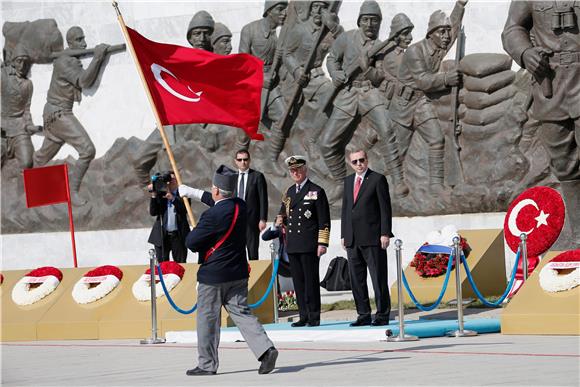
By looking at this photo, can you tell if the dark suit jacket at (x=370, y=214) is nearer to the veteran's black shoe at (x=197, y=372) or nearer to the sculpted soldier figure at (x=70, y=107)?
the veteran's black shoe at (x=197, y=372)

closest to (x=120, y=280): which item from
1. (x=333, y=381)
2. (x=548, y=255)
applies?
(x=548, y=255)

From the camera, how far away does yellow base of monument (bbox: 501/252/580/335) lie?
33.2 ft

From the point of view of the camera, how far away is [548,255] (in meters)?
10.8

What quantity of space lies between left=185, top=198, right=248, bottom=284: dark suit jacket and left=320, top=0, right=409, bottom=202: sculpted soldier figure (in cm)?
836

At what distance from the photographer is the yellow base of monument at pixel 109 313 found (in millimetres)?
12469

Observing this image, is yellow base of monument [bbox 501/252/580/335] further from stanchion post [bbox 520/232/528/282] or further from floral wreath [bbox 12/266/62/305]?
floral wreath [bbox 12/266/62/305]

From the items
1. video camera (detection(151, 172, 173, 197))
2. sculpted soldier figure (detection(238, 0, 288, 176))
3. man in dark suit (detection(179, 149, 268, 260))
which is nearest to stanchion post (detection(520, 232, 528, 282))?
man in dark suit (detection(179, 149, 268, 260))

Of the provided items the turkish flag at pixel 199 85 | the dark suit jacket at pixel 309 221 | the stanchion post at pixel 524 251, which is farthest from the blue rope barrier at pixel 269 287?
the stanchion post at pixel 524 251

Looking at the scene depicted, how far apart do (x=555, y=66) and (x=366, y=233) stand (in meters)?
3.88

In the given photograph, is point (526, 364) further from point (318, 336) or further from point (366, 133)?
point (366, 133)

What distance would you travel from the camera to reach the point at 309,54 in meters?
17.5

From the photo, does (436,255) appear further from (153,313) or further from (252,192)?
(153,313)

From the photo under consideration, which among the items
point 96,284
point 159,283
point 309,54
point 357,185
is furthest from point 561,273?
point 309,54

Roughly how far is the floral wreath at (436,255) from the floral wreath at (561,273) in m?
2.49
